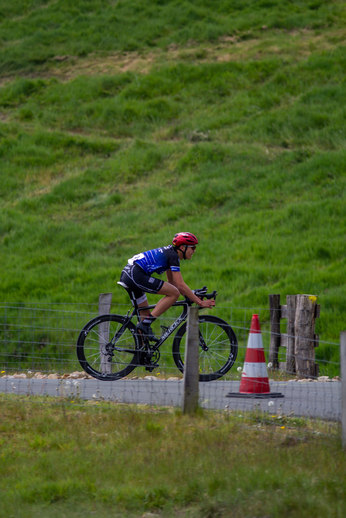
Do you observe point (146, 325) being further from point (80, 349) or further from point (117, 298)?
point (117, 298)

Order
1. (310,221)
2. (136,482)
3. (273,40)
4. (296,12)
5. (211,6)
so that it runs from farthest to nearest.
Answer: (211,6) < (296,12) < (273,40) < (310,221) < (136,482)

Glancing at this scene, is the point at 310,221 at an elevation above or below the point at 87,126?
below

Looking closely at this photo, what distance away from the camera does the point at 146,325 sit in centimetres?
866

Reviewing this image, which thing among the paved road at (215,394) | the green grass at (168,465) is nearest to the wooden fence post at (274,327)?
the paved road at (215,394)

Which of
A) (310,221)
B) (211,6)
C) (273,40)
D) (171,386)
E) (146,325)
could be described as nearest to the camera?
(146,325)

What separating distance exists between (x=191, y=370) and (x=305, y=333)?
450 cm

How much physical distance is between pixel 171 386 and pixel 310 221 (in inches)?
408

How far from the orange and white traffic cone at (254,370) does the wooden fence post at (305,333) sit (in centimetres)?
283

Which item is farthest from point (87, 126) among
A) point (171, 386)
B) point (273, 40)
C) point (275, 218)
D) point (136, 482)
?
point (136, 482)

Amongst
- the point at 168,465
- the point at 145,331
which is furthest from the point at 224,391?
the point at 168,465

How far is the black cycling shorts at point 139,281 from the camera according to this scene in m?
8.49

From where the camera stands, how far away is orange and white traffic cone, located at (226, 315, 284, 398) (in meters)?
7.57

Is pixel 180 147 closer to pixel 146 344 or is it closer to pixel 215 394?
pixel 146 344

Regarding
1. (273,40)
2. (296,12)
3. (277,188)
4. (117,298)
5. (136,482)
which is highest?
(296,12)
